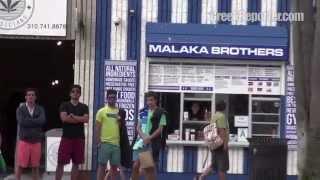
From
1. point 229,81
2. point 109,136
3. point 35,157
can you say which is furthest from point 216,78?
point 35,157

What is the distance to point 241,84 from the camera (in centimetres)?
1499

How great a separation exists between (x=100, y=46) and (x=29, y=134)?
346 cm

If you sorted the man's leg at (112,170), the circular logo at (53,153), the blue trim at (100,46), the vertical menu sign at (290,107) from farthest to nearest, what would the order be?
the vertical menu sign at (290,107) < the blue trim at (100,46) < the circular logo at (53,153) < the man's leg at (112,170)

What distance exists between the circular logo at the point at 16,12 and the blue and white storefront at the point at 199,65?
1.51 m

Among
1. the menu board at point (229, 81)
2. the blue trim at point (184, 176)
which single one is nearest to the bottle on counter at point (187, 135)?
the blue trim at point (184, 176)

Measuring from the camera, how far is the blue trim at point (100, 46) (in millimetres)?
14781

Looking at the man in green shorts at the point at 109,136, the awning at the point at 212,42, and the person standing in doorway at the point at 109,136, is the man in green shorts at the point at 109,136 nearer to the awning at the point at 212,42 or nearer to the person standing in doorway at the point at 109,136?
the person standing in doorway at the point at 109,136

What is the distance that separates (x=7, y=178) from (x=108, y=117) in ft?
11.9

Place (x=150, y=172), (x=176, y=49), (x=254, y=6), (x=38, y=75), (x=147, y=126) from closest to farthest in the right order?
(x=150, y=172) < (x=147, y=126) < (x=176, y=49) < (x=254, y=6) < (x=38, y=75)

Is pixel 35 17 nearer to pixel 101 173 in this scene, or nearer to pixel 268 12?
pixel 101 173

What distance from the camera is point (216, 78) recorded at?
14961mm

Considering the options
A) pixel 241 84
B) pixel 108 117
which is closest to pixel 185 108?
pixel 241 84

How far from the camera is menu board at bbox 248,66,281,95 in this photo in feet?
49.1

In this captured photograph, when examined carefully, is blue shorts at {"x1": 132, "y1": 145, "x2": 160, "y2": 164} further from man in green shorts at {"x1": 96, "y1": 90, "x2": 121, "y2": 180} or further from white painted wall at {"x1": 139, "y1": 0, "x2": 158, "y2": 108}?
white painted wall at {"x1": 139, "y1": 0, "x2": 158, "y2": 108}
